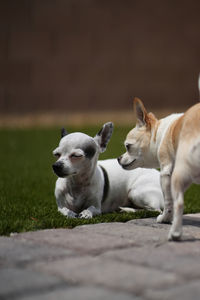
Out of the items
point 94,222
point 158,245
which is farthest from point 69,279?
A: point 94,222

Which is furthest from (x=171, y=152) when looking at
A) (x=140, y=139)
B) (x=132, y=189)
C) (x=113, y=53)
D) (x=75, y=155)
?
(x=113, y=53)

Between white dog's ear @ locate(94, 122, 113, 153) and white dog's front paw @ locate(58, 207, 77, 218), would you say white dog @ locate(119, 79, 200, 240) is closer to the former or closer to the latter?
white dog's ear @ locate(94, 122, 113, 153)

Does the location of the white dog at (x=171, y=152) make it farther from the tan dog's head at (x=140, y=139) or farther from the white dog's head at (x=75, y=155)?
the white dog's head at (x=75, y=155)

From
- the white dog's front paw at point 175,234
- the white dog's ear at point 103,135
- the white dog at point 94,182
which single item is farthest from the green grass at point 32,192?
the white dog's front paw at point 175,234

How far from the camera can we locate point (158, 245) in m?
2.73

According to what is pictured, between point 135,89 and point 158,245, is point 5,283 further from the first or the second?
point 135,89

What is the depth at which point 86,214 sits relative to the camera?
387cm

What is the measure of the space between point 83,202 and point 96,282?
201 centimetres

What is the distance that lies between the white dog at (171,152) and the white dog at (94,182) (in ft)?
0.97

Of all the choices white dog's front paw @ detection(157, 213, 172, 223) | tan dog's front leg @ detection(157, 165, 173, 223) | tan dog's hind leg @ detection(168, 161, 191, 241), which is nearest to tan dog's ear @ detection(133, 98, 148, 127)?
tan dog's front leg @ detection(157, 165, 173, 223)

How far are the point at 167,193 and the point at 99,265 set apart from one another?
1.29 metres

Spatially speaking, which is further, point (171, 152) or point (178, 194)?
point (171, 152)

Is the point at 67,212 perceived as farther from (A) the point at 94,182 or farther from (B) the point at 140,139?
(B) the point at 140,139

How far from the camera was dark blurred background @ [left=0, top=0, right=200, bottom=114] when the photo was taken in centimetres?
1725
